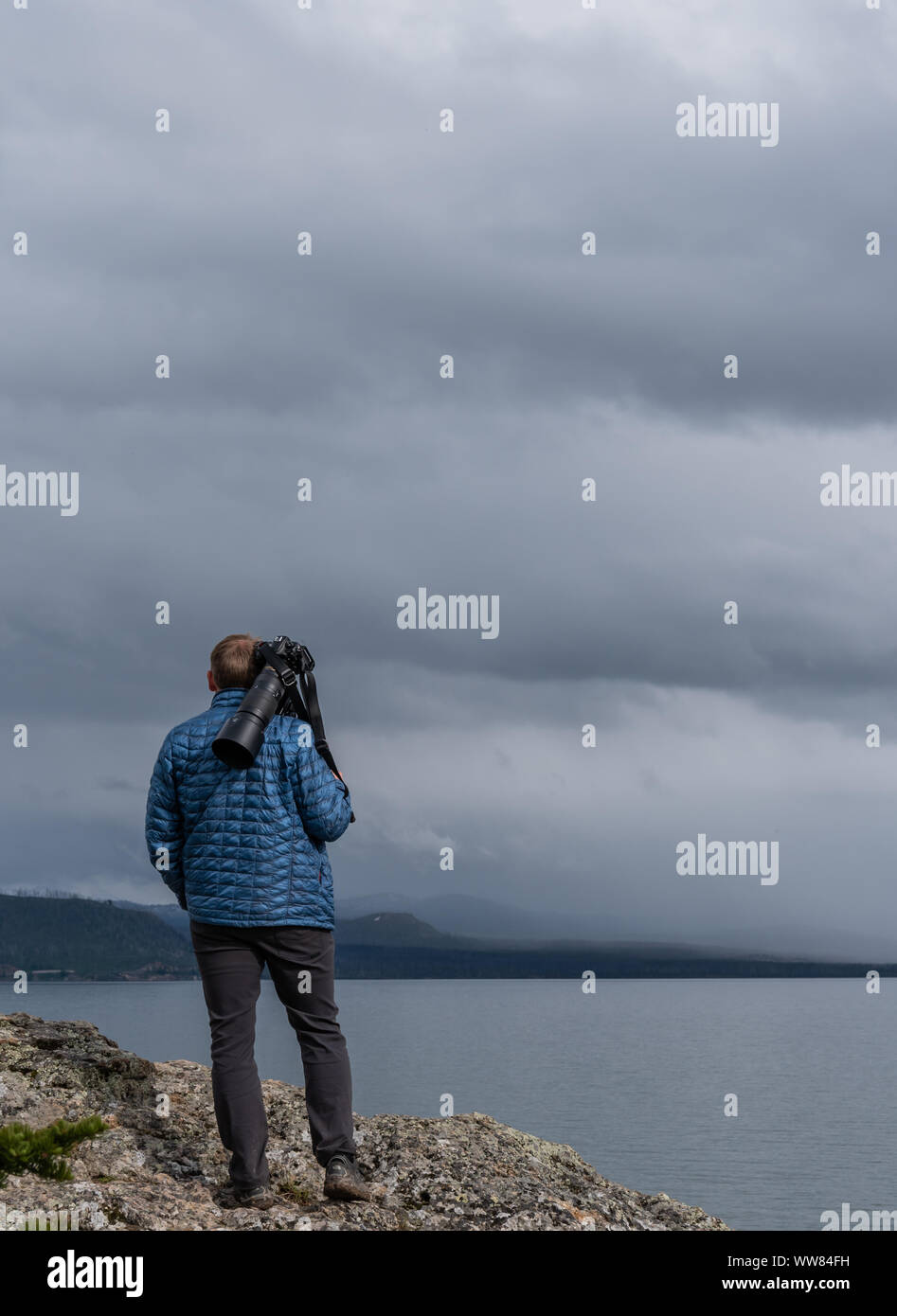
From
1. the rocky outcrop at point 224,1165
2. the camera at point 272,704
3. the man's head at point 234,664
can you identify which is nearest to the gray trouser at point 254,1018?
the rocky outcrop at point 224,1165

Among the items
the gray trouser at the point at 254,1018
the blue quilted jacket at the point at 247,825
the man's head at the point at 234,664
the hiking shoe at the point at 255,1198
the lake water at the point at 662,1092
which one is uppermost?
the man's head at the point at 234,664

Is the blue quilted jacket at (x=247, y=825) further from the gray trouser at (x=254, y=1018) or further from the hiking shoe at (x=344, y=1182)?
the hiking shoe at (x=344, y=1182)

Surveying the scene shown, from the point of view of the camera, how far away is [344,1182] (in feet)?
21.5

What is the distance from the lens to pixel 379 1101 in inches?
2317

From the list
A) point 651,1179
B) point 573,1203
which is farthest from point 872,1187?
point 573,1203

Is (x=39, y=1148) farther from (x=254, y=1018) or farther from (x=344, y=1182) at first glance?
(x=344, y=1182)

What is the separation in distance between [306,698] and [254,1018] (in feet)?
5.91

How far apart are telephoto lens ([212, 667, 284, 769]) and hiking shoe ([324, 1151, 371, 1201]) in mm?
2189

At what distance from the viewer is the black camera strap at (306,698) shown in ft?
23.0

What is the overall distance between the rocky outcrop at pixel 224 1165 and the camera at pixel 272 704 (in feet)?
6.94

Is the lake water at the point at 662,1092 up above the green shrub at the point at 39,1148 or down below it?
below
